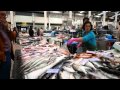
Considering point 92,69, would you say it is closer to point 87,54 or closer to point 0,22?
point 87,54

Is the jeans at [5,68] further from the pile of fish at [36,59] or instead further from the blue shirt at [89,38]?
the blue shirt at [89,38]

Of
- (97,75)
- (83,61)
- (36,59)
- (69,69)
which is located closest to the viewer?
(97,75)

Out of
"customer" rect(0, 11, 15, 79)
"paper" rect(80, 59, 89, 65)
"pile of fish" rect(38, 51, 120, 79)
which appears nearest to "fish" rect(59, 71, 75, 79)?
"pile of fish" rect(38, 51, 120, 79)

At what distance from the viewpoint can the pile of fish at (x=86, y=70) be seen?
2.27 m

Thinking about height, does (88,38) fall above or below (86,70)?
above

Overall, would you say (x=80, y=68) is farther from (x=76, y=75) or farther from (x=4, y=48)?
(x=4, y=48)

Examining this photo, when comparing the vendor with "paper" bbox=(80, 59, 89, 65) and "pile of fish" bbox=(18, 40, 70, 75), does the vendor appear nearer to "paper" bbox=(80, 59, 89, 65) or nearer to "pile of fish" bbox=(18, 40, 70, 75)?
"pile of fish" bbox=(18, 40, 70, 75)

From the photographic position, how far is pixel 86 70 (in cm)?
235

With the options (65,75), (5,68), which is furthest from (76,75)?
(5,68)

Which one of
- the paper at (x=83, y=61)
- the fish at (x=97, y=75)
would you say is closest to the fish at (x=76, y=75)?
the fish at (x=97, y=75)

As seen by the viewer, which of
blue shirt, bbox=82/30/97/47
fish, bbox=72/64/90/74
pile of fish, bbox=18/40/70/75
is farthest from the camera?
blue shirt, bbox=82/30/97/47

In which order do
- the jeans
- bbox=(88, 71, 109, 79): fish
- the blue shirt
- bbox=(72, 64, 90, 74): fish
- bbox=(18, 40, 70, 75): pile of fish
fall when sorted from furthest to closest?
the blue shirt < the jeans < bbox=(18, 40, 70, 75): pile of fish < bbox=(72, 64, 90, 74): fish < bbox=(88, 71, 109, 79): fish

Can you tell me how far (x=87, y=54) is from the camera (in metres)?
2.80

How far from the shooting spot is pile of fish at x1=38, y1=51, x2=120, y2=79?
227 centimetres
